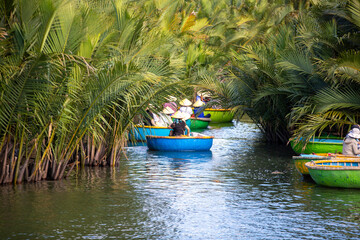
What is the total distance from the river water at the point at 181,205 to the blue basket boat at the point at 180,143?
351 cm

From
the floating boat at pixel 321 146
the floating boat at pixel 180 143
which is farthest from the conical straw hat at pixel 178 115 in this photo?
the floating boat at pixel 321 146

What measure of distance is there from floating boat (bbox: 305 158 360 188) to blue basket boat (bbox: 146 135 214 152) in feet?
25.3

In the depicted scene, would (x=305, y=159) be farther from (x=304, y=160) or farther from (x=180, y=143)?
(x=180, y=143)

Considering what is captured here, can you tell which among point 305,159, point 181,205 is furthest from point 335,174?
point 181,205

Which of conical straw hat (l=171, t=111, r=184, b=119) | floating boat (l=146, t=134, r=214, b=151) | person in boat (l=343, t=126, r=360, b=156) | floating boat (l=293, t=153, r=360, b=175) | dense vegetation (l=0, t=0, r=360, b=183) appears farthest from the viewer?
conical straw hat (l=171, t=111, r=184, b=119)

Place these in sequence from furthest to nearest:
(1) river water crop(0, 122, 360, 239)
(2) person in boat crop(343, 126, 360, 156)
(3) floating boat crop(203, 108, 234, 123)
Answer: (3) floating boat crop(203, 108, 234, 123)
(2) person in boat crop(343, 126, 360, 156)
(1) river water crop(0, 122, 360, 239)

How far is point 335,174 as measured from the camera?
13.1m

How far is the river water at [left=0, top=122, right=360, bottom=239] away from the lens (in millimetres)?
9469

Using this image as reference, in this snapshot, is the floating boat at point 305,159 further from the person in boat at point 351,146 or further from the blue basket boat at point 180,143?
the blue basket boat at point 180,143

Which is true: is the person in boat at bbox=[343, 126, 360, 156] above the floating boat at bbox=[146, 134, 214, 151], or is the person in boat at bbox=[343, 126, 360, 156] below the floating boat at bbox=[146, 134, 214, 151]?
below

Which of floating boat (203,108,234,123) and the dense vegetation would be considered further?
floating boat (203,108,234,123)

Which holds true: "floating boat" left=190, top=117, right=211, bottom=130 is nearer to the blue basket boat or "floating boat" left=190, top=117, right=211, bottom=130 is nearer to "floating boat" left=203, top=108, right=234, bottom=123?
"floating boat" left=203, top=108, right=234, bottom=123

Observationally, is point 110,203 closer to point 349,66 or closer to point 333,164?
point 333,164

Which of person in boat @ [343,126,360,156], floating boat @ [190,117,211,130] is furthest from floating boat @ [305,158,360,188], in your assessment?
floating boat @ [190,117,211,130]
